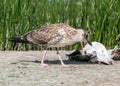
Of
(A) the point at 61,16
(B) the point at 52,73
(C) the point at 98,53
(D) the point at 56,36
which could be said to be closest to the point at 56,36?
(D) the point at 56,36

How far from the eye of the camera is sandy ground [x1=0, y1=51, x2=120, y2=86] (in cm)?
827

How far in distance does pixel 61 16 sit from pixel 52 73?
4.79 meters

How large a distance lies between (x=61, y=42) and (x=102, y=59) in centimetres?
121

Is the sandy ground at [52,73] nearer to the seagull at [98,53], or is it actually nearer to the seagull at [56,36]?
the seagull at [98,53]

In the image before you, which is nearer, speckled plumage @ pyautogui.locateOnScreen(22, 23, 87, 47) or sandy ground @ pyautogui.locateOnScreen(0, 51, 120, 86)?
sandy ground @ pyautogui.locateOnScreen(0, 51, 120, 86)

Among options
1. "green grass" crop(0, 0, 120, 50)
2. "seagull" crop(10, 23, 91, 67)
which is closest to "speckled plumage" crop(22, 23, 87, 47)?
"seagull" crop(10, 23, 91, 67)

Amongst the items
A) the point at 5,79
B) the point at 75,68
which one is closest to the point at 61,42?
the point at 75,68

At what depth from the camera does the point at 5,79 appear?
335 inches

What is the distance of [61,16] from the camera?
45.4 ft

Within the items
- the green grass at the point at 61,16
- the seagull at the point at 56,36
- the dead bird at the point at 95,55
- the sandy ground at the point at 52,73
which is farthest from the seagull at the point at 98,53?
the green grass at the point at 61,16

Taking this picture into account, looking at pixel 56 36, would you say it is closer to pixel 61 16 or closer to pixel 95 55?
pixel 95 55

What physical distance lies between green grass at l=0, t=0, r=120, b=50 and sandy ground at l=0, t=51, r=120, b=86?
2058 mm

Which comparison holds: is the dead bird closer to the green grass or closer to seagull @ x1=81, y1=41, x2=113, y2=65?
seagull @ x1=81, y1=41, x2=113, y2=65

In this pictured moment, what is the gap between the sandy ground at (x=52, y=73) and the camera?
8266 mm
